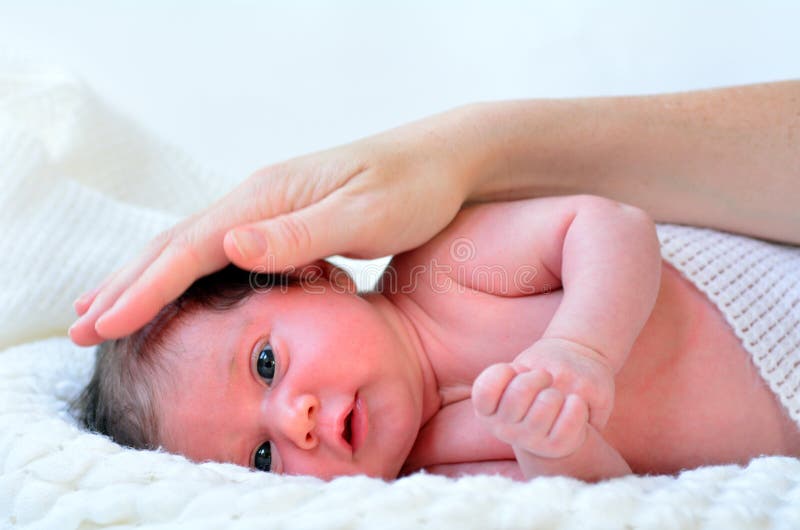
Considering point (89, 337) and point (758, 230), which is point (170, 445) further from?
point (758, 230)

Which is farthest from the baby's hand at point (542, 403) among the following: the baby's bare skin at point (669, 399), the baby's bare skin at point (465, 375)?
the baby's bare skin at point (669, 399)

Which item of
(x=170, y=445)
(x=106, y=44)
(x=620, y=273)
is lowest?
(x=170, y=445)

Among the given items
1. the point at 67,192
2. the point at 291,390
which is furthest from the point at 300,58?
the point at 291,390

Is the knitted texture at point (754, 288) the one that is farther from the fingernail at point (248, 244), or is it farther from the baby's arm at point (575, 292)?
the fingernail at point (248, 244)

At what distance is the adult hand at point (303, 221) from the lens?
1102 millimetres

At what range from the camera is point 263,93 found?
7.52 ft

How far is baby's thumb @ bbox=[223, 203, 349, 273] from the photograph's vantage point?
3.52 feet

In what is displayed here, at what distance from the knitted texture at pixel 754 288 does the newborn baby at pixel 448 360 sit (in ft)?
0.06

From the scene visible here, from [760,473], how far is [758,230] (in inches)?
23.7

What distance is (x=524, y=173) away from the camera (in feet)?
4.52

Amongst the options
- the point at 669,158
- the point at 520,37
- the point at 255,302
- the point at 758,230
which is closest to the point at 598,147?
the point at 669,158

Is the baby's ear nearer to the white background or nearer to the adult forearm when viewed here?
the adult forearm

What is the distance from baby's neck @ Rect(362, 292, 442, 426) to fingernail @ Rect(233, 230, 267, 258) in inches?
10.1

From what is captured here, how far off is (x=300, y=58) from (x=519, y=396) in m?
1.68
